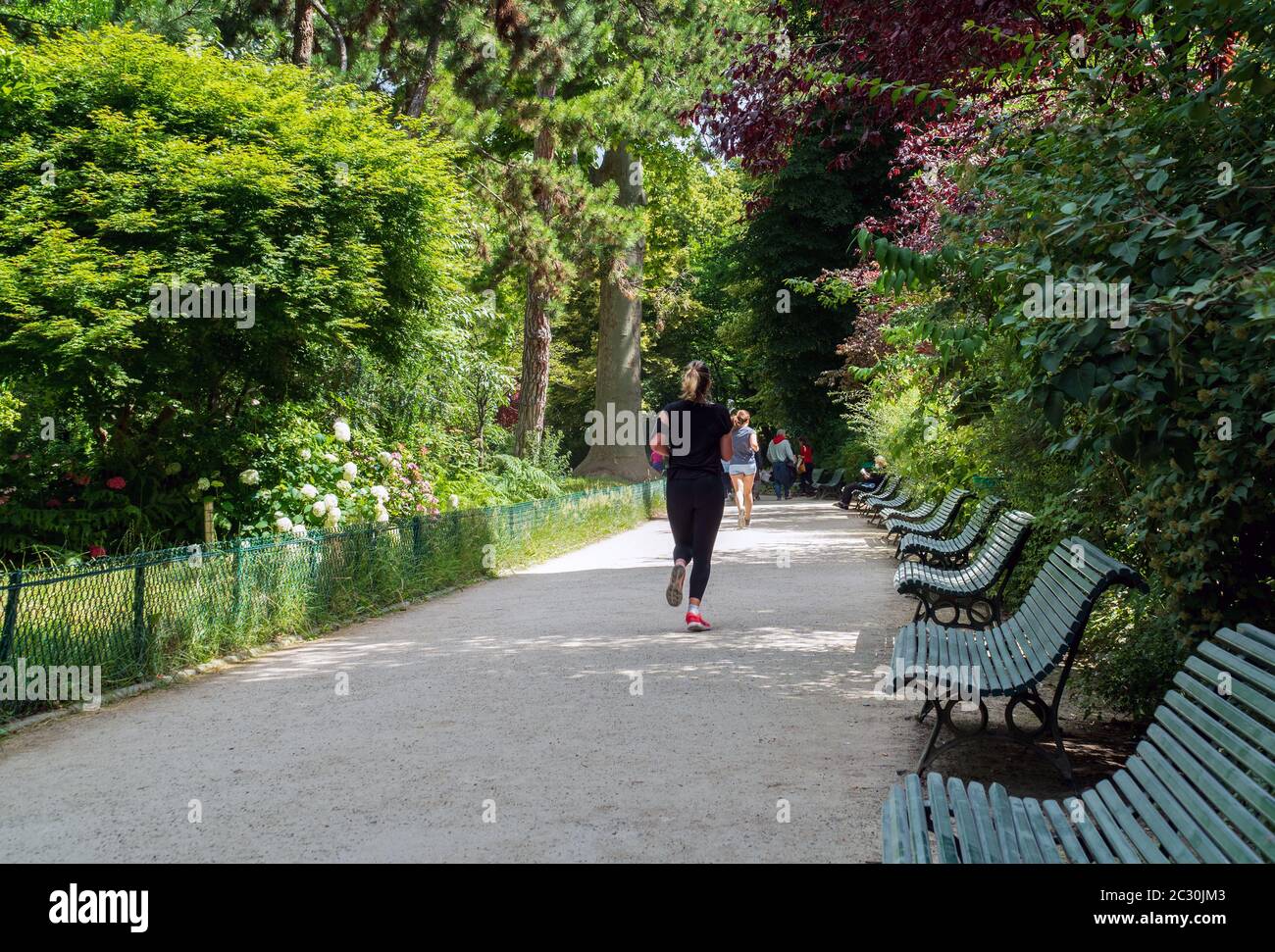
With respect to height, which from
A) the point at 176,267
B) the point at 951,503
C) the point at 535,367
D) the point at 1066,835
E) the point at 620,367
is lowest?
the point at 1066,835

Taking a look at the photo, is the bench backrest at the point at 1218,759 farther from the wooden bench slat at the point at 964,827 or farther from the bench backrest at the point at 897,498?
the bench backrest at the point at 897,498

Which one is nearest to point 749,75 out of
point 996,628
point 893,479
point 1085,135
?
point 1085,135

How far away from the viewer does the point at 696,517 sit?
30.1ft

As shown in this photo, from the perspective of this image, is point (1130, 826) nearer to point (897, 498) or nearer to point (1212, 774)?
point (1212, 774)

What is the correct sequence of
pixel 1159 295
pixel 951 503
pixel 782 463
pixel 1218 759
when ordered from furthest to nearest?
pixel 782 463
pixel 951 503
pixel 1159 295
pixel 1218 759

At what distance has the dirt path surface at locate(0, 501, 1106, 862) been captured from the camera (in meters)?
4.34

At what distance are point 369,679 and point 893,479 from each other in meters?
15.1

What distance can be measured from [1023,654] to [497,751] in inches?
103

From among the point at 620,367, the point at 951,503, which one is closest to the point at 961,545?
the point at 951,503

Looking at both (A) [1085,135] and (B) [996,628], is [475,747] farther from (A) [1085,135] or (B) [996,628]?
(A) [1085,135]

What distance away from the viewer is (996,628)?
20.1ft

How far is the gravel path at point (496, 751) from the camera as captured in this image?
4.34m

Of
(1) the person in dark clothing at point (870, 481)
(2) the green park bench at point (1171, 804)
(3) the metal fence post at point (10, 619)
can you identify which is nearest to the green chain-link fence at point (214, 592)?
(3) the metal fence post at point (10, 619)

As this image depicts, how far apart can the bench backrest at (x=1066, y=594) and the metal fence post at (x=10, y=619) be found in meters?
5.66
